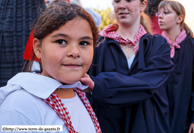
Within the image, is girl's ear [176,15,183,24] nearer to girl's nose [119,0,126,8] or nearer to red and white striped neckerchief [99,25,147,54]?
red and white striped neckerchief [99,25,147,54]

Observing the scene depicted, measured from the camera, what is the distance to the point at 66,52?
105 centimetres

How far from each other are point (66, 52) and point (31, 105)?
11.5 inches

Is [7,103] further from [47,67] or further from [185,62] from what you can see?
[185,62]

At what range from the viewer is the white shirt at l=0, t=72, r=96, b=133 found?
0.90 metres

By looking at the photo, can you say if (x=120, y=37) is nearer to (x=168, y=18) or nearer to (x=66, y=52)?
(x=66, y=52)

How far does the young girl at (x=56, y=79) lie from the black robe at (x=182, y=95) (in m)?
1.45

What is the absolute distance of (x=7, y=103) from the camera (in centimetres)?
94

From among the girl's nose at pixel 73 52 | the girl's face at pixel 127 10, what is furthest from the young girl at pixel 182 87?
the girl's nose at pixel 73 52

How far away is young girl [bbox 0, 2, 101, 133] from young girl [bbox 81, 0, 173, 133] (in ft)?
0.76

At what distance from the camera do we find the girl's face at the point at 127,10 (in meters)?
1.91

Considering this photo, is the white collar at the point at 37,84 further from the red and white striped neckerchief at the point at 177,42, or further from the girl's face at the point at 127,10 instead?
the red and white striped neckerchief at the point at 177,42

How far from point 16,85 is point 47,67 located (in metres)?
0.17

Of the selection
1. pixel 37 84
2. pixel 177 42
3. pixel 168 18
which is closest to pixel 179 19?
pixel 168 18

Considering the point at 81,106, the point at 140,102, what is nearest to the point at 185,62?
the point at 140,102
